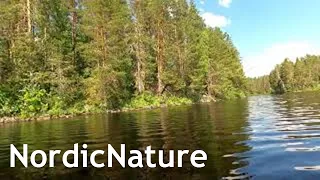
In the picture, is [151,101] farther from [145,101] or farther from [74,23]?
[74,23]

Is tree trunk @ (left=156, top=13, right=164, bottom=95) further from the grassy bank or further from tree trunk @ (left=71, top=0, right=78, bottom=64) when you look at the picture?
the grassy bank

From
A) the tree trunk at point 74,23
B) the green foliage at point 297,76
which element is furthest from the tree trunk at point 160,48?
the green foliage at point 297,76

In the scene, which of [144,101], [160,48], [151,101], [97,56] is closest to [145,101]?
[144,101]

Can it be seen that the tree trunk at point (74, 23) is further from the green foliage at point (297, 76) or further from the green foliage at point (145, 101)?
the green foliage at point (297, 76)

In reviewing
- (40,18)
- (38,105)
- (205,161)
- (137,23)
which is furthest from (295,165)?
(137,23)

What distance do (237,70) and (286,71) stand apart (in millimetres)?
75039

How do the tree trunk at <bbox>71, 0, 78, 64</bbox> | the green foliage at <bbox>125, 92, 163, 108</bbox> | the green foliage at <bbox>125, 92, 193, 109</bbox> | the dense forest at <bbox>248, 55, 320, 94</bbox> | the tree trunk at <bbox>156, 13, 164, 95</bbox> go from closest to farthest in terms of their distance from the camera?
the green foliage at <bbox>125, 92, 163, 108</bbox>
the green foliage at <bbox>125, 92, 193, 109</bbox>
the tree trunk at <bbox>71, 0, 78, 64</bbox>
the tree trunk at <bbox>156, 13, 164, 95</bbox>
the dense forest at <bbox>248, 55, 320, 94</bbox>

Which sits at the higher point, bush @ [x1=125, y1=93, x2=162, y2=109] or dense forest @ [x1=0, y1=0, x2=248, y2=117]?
dense forest @ [x1=0, y1=0, x2=248, y2=117]

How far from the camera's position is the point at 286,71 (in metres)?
177

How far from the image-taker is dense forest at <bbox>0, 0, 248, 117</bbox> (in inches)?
1758

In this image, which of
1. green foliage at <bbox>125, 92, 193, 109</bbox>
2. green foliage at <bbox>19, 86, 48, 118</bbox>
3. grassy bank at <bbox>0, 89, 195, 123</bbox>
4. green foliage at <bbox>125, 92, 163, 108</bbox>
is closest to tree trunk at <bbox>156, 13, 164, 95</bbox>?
green foliage at <bbox>125, 92, 193, 109</bbox>

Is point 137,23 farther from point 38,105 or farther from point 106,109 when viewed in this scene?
point 38,105

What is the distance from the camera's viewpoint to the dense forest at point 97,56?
44.7 meters

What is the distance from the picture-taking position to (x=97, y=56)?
49.7 meters
